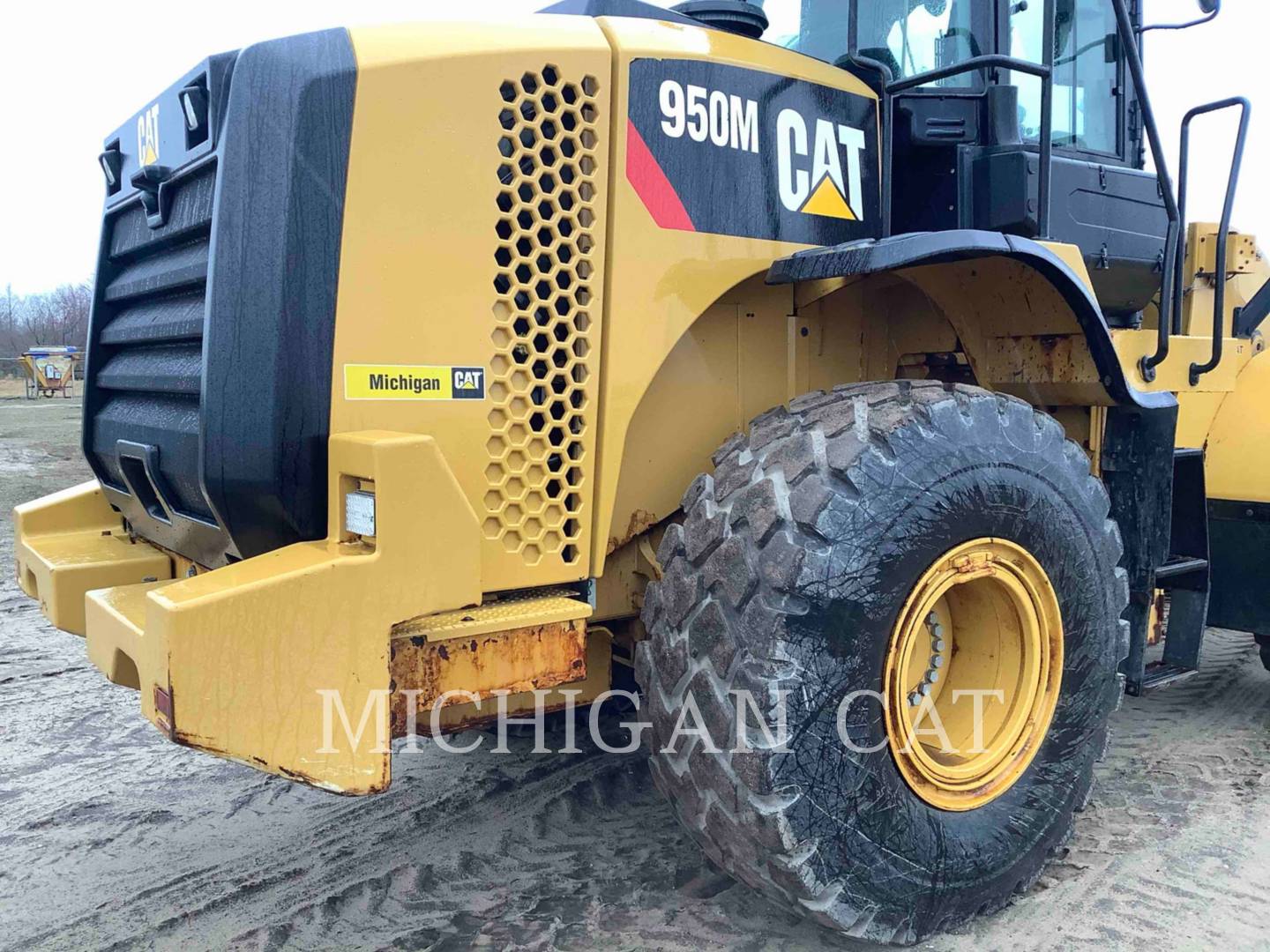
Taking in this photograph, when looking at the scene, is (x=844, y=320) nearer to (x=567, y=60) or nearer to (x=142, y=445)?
(x=567, y=60)

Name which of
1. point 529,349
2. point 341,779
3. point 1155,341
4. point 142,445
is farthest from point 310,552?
point 1155,341

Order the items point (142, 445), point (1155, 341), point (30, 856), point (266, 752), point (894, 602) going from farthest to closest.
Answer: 1. point (1155, 341)
2. point (30, 856)
3. point (142, 445)
4. point (894, 602)
5. point (266, 752)

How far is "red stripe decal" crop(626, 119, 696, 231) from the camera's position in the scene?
258cm

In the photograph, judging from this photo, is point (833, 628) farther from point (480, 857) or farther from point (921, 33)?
point (921, 33)

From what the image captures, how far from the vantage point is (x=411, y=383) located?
2389 mm

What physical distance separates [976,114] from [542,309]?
5.64 feet

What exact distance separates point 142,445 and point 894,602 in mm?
2063

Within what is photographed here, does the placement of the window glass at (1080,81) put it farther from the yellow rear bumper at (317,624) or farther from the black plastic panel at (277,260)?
the yellow rear bumper at (317,624)

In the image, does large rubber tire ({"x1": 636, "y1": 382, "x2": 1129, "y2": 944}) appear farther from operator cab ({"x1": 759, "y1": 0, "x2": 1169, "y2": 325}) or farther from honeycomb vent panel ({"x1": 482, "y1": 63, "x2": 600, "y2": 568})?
operator cab ({"x1": 759, "y1": 0, "x2": 1169, "y2": 325})

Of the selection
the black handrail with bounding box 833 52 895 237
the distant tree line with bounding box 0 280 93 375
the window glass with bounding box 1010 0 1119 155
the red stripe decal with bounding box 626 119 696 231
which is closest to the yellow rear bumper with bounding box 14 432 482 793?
the red stripe decal with bounding box 626 119 696 231

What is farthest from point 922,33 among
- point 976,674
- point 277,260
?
point 277,260

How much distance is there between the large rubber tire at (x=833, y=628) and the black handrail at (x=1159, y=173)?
3.63ft

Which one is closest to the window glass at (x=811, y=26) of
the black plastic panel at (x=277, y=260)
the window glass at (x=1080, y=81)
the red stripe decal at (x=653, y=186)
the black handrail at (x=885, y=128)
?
the black handrail at (x=885, y=128)

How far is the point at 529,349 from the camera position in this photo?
251cm
